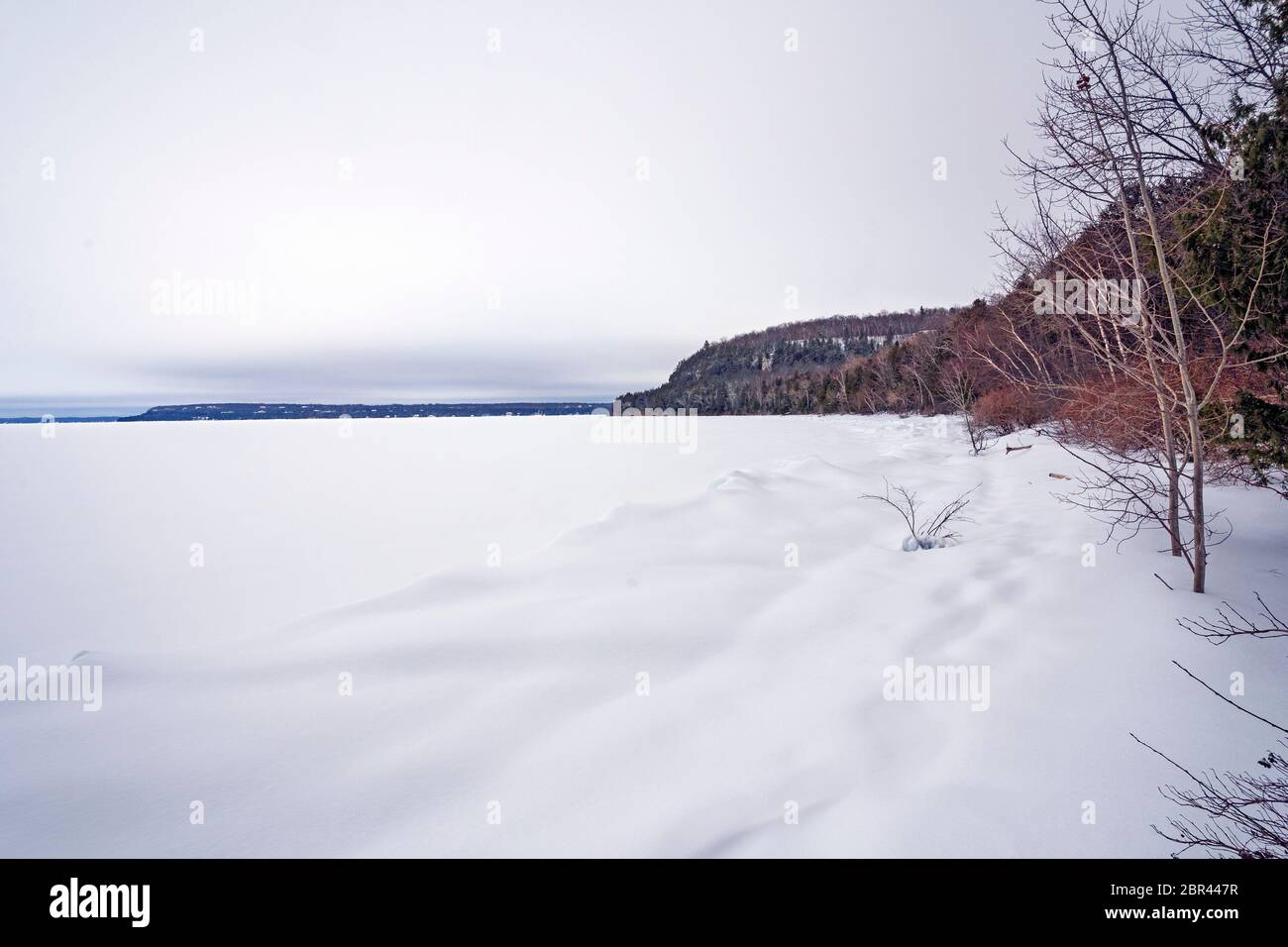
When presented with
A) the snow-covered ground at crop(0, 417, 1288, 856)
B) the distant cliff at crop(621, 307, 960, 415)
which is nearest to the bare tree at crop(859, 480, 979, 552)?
the snow-covered ground at crop(0, 417, 1288, 856)

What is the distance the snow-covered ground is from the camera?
246 cm

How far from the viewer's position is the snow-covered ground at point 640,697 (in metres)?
2.46

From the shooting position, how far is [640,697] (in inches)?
139

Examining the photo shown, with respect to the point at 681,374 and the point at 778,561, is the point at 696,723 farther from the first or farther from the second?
the point at 681,374

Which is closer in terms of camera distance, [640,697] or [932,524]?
[640,697]
